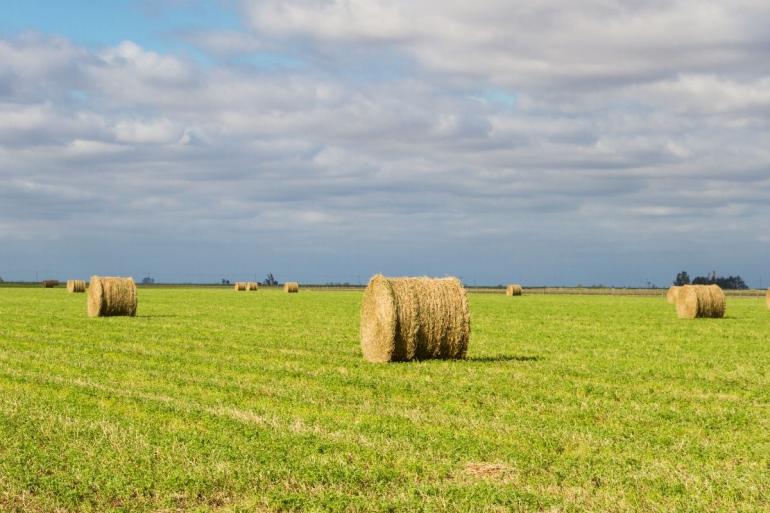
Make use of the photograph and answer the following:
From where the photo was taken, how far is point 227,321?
3647 centimetres

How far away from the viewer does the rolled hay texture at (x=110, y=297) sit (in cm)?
3950

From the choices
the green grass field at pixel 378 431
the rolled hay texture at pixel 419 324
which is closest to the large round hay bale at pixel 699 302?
the green grass field at pixel 378 431

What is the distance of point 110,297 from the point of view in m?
39.7

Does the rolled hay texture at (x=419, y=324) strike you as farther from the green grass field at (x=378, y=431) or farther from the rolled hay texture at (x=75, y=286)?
the rolled hay texture at (x=75, y=286)

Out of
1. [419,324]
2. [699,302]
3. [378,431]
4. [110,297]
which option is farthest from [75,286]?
[378,431]

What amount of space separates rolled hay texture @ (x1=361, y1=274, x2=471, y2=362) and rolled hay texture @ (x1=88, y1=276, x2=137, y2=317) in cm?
2042

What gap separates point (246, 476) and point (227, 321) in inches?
1054

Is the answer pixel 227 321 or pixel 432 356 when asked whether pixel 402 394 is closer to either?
pixel 432 356

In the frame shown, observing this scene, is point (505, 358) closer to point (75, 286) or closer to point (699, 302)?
point (699, 302)

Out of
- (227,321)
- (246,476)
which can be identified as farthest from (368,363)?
(227,321)

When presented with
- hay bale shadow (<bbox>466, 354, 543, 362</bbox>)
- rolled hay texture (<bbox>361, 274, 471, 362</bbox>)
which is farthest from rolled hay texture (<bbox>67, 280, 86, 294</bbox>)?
hay bale shadow (<bbox>466, 354, 543, 362</bbox>)

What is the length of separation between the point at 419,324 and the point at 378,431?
30.2ft

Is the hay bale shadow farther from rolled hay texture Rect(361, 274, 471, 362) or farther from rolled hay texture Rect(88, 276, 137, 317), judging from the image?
rolled hay texture Rect(88, 276, 137, 317)

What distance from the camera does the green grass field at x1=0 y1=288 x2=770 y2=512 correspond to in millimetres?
9391
